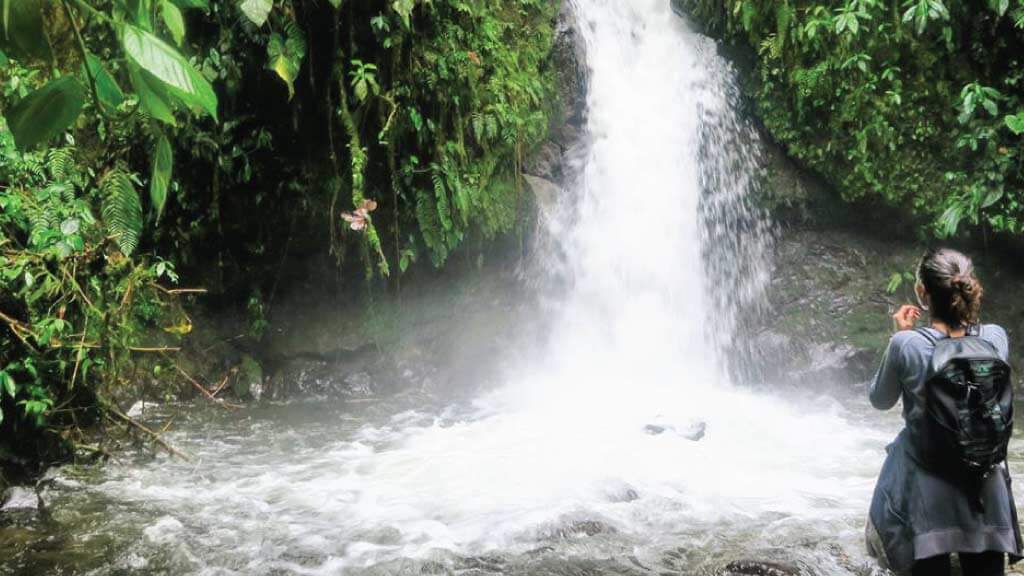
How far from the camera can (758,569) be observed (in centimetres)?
356

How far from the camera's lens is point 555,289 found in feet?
29.2

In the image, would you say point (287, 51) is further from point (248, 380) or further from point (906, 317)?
point (906, 317)

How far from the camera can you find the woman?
106 inches

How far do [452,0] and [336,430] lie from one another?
402cm

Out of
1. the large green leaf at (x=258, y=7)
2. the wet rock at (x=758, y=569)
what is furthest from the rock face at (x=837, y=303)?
the large green leaf at (x=258, y=7)

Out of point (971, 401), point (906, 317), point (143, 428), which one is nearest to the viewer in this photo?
point (971, 401)

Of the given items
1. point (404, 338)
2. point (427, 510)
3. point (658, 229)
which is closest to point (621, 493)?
point (427, 510)

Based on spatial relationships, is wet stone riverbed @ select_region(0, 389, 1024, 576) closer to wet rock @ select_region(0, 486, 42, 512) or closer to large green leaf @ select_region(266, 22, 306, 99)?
wet rock @ select_region(0, 486, 42, 512)

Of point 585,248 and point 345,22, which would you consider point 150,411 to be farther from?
point 585,248

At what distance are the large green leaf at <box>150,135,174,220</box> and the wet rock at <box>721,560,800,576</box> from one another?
3371 mm

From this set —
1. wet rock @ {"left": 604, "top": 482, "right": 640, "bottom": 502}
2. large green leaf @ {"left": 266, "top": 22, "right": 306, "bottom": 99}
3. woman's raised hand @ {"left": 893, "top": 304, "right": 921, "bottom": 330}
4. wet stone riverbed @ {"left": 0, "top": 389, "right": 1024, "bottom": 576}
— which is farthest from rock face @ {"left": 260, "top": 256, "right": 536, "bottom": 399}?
woman's raised hand @ {"left": 893, "top": 304, "right": 921, "bottom": 330}

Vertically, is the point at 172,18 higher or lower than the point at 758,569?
higher

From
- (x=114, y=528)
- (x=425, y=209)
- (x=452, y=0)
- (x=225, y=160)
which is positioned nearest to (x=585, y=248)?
(x=425, y=209)

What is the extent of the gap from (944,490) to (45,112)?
2.96 metres
